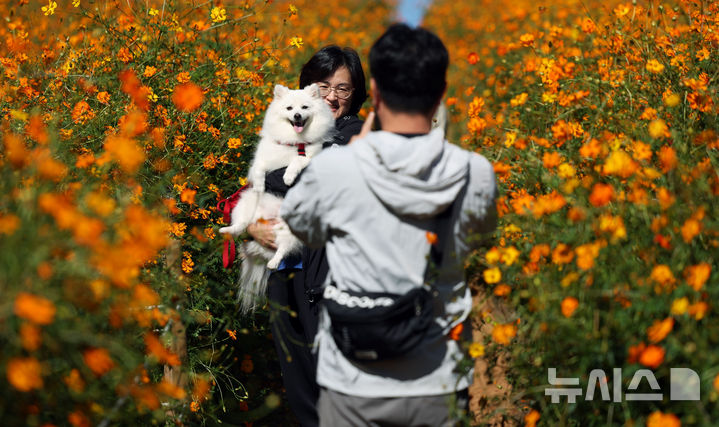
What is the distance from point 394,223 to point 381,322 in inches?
11.3

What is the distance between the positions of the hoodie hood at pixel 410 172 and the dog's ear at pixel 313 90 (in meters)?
1.64

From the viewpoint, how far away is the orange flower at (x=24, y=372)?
5.10ft

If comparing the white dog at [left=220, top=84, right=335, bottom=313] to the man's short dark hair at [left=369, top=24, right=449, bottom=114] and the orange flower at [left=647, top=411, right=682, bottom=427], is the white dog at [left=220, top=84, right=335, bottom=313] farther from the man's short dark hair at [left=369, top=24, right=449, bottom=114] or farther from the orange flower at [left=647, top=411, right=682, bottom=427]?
the orange flower at [left=647, top=411, right=682, bottom=427]

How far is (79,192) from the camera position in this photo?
2.10 meters

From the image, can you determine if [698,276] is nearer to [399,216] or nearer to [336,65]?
[399,216]

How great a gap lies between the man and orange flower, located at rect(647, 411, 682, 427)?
547 millimetres

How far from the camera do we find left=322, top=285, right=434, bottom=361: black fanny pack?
184cm

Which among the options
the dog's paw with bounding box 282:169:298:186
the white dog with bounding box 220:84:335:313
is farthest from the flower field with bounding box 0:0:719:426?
the dog's paw with bounding box 282:169:298:186

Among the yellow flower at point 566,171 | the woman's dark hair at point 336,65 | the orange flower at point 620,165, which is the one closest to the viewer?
the orange flower at point 620,165

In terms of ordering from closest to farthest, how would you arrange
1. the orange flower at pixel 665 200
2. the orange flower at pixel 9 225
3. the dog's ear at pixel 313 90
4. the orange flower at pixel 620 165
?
the orange flower at pixel 9 225 → the orange flower at pixel 665 200 → the orange flower at pixel 620 165 → the dog's ear at pixel 313 90

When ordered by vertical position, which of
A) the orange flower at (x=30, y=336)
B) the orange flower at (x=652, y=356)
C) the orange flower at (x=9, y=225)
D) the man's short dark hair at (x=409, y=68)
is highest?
the man's short dark hair at (x=409, y=68)

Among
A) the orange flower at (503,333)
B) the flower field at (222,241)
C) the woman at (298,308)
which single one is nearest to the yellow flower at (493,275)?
the flower field at (222,241)

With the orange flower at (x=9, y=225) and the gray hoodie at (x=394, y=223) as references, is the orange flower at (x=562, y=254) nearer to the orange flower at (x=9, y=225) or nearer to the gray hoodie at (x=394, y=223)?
the gray hoodie at (x=394, y=223)

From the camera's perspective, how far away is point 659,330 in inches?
73.3
